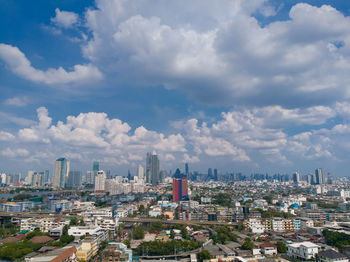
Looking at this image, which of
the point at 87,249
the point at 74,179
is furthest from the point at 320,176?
the point at 87,249

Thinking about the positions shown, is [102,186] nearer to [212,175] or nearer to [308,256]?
[308,256]

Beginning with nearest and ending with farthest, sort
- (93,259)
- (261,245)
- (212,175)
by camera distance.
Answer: (93,259) < (261,245) < (212,175)

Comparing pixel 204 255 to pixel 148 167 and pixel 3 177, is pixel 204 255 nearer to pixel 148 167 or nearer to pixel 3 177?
pixel 148 167

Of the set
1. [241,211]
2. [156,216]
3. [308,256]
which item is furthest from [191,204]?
[308,256]

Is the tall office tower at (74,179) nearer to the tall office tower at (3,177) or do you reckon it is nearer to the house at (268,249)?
the tall office tower at (3,177)

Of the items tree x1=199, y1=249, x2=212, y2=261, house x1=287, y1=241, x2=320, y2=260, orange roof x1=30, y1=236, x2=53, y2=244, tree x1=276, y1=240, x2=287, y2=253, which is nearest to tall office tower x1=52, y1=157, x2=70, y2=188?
orange roof x1=30, y1=236, x2=53, y2=244

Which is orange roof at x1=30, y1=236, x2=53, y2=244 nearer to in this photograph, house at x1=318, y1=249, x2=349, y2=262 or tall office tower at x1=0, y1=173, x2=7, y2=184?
house at x1=318, y1=249, x2=349, y2=262
